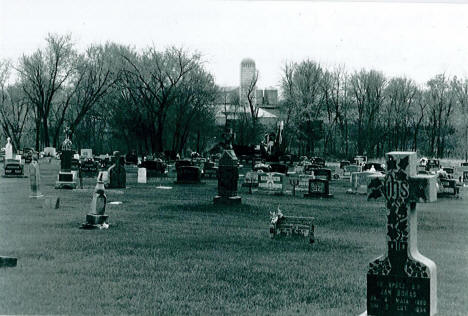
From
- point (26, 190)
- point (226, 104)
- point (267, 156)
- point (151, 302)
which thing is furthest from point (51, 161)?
point (151, 302)

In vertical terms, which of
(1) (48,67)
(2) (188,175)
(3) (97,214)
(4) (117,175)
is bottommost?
(3) (97,214)

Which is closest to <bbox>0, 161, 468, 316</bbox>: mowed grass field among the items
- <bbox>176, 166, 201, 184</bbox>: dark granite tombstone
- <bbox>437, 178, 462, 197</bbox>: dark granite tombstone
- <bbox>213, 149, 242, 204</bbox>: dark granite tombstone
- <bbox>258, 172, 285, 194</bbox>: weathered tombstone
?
<bbox>213, 149, 242, 204</bbox>: dark granite tombstone

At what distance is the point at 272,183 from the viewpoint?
2533 centimetres

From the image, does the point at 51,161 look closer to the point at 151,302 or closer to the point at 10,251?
the point at 10,251

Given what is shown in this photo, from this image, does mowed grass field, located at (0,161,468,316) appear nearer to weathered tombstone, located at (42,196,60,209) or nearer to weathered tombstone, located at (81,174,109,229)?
weathered tombstone, located at (42,196,60,209)

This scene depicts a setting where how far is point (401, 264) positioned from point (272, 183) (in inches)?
738

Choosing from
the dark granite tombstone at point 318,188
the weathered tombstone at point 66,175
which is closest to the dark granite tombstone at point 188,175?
the weathered tombstone at point 66,175

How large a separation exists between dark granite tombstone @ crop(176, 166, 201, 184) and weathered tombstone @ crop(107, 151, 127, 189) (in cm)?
524

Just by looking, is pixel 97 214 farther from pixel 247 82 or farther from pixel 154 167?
pixel 247 82

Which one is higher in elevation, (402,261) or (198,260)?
(402,261)

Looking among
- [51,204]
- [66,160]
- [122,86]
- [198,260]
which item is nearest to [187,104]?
[122,86]

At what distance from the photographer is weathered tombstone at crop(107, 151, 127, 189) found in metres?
24.4

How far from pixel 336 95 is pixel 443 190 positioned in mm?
43280

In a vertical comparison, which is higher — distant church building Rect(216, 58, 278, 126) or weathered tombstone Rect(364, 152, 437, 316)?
distant church building Rect(216, 58, 278, 126)
